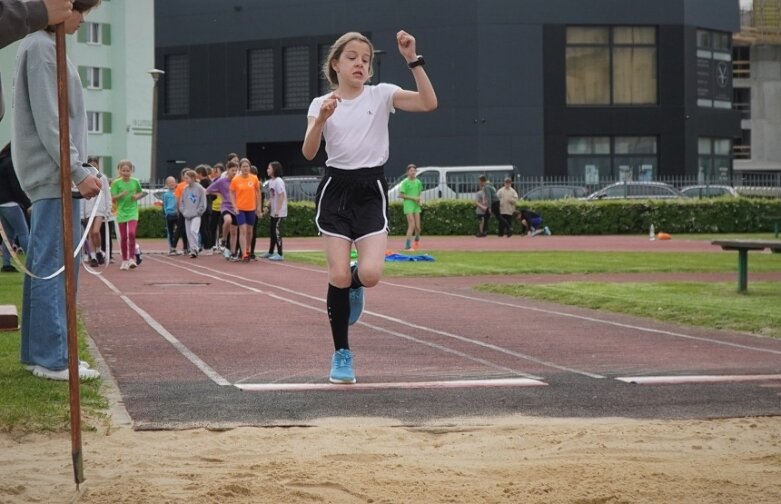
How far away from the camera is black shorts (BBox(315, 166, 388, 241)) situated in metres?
8.45

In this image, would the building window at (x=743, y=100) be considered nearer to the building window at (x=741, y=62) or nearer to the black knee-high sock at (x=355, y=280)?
the building window at (x=741, y=62)

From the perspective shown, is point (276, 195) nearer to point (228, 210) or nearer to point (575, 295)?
point (228, 210)

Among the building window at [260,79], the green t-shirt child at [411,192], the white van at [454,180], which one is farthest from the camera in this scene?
the building window at [260,79]

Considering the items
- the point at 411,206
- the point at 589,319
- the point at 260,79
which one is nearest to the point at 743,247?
the point at 589,319

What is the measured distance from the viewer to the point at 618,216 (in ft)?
148

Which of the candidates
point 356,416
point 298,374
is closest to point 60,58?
point 356,416

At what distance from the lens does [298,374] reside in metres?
8.96

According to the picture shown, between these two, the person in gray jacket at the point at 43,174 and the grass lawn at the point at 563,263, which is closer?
the person in gray jacket at the point at 43,174

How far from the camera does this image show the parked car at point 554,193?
48.3 m

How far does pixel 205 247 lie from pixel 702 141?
35302 mm

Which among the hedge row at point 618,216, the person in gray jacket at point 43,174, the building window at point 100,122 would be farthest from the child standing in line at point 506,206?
the building window at point 100,122

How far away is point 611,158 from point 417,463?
5480 centimetres

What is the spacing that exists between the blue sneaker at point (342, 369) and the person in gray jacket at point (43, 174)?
142 cm

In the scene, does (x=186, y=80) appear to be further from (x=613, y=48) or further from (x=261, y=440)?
(x=261, y=440)
